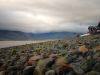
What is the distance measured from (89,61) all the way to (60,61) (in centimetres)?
130

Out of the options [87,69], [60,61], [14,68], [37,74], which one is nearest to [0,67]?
[14,68]

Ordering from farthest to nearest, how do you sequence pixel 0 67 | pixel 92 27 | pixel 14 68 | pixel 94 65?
pixel 92 27, pixel 0 67, pixel 14 68, pixel 94 65

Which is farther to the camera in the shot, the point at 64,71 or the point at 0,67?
the point at 0,67

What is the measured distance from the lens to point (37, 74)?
3193mm

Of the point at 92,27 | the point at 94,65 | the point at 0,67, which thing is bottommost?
the point at 0,67

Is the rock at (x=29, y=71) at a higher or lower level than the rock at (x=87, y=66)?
lower

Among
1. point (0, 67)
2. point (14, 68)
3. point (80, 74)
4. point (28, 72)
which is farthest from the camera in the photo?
point (0, 67)

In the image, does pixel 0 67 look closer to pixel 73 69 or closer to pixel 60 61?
pixel 60 61

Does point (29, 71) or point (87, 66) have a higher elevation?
point (87, 66)

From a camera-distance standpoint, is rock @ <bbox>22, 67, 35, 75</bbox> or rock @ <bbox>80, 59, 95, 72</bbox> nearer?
rock @ <bbox>80, 59, 95, 72</bbox>

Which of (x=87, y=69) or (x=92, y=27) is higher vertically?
(x=92, y=27)

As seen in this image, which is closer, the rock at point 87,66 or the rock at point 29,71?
the rock at point 87,66

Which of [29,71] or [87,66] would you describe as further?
[29,71]

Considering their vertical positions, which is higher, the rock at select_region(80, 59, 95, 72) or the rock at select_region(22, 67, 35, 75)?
the rock at select_region(80, 59, 95, 72)
